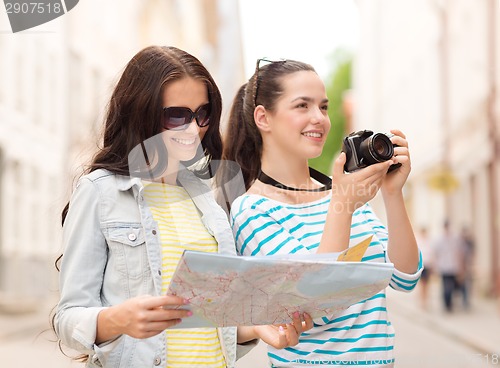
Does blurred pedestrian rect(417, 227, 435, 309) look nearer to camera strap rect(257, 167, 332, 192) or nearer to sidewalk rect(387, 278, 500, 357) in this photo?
sidewalk rect(387, 278, 500, 357)

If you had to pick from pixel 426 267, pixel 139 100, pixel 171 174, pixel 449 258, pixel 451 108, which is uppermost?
pixel 139 100

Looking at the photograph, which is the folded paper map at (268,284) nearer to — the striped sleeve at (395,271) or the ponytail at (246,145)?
the striped sleeve at (395,271)

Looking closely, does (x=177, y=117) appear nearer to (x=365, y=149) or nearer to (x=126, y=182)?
(x=126, y=182)

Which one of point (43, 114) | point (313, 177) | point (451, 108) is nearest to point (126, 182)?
point (313, 177)

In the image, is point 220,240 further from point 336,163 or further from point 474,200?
point 474,200

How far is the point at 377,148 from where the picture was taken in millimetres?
2121

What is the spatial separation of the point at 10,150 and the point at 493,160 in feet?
27.8

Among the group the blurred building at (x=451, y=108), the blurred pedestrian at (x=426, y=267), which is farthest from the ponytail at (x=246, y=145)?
the blurred building at (x=451, y=108)

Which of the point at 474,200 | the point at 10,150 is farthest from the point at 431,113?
the point at 10,150

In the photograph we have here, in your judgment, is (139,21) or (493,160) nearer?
(493,160)

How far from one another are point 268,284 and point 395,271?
0.77 metres

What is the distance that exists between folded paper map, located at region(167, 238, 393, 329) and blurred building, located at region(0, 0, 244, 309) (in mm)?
8414

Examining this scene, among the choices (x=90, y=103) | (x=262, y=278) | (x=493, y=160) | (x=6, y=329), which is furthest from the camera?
(x=90, y=103)

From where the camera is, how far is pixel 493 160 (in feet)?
47.7
